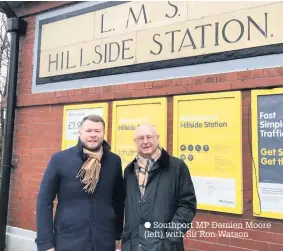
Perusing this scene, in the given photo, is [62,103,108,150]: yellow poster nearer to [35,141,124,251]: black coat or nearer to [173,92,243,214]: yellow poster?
[173,92,243,214]: yellow poster

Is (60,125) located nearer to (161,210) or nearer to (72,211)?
(72,211)

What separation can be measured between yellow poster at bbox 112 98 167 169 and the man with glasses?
1292 millimetres

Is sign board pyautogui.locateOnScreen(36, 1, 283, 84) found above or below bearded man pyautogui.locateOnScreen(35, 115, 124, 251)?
above

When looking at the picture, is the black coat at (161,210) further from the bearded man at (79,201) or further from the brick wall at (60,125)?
the brick wall at (60,125)

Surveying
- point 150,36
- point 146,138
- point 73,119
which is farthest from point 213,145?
point 73,119

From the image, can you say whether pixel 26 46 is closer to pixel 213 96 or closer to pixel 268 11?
pixel 213 96

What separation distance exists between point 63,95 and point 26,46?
45.7 inches

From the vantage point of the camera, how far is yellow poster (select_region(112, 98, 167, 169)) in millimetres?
3681

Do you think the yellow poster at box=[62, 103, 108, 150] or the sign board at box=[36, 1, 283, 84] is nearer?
the sign board at box=[36, 1, 283, 84]

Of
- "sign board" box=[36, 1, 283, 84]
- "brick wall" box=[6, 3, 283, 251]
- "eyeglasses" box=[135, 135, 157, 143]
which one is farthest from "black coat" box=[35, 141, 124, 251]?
"sign board" box=[36, 1, 283, 84]

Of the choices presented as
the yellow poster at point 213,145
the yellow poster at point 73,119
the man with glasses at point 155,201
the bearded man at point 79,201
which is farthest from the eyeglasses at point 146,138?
the yellow poster at point 73,119

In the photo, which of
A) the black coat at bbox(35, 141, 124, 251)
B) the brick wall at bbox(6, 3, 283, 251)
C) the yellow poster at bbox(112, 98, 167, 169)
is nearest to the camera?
the black coat at bbox(35, 141, 124, 251)

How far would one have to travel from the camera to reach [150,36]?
3.93 m

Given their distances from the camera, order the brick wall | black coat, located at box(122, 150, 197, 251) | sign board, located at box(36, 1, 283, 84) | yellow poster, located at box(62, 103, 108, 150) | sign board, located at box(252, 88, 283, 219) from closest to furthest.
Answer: black coat, located at box(122, 150, 197, 251), sign board, located at box(252, 88, 283, 219), the brick wall, sign board, located at box(36, 1, 283, 84), yellow poster, located at box(62, 103, 108, 150)
